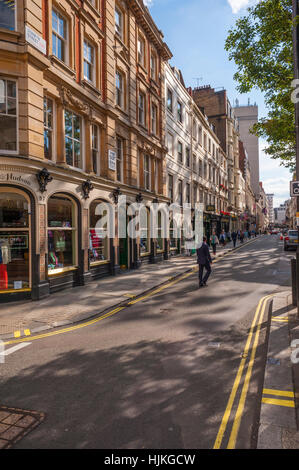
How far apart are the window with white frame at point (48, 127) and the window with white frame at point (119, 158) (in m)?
5.47

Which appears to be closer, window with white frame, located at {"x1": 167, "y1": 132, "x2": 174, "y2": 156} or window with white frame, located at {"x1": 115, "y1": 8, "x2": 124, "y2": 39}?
window with white frame, located at {"x1": 115, "y1": 8, "x2": 124, "y2": 39}

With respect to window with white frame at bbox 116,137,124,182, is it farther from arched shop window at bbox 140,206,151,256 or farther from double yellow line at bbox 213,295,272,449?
double yellow line at bbox 213,295,272,449

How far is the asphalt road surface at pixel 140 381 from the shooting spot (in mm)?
3404

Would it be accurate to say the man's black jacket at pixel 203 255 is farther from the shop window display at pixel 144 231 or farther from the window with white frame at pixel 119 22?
the window with white frame at pixel 119 22

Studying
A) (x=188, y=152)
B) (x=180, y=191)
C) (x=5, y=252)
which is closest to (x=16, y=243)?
(x=5, y=252)

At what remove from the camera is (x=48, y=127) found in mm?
11617

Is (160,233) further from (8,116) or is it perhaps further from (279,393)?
(279,393)

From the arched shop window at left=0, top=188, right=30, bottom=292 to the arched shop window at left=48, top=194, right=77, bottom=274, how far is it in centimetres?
108

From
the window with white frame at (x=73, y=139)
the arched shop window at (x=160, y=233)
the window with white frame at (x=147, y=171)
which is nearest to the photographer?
the window with white frame at (x=73, y=139)

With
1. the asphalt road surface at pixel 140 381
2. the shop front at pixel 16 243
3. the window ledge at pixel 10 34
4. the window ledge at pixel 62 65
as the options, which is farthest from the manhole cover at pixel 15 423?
the window ledge at pixel 62 65

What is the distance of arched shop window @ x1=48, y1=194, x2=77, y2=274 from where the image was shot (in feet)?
38.3

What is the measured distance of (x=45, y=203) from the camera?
10.8 metres

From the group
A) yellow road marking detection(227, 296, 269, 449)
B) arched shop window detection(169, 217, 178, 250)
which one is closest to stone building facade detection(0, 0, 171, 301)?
arched shop window detection(169, 217, 178, 250)
